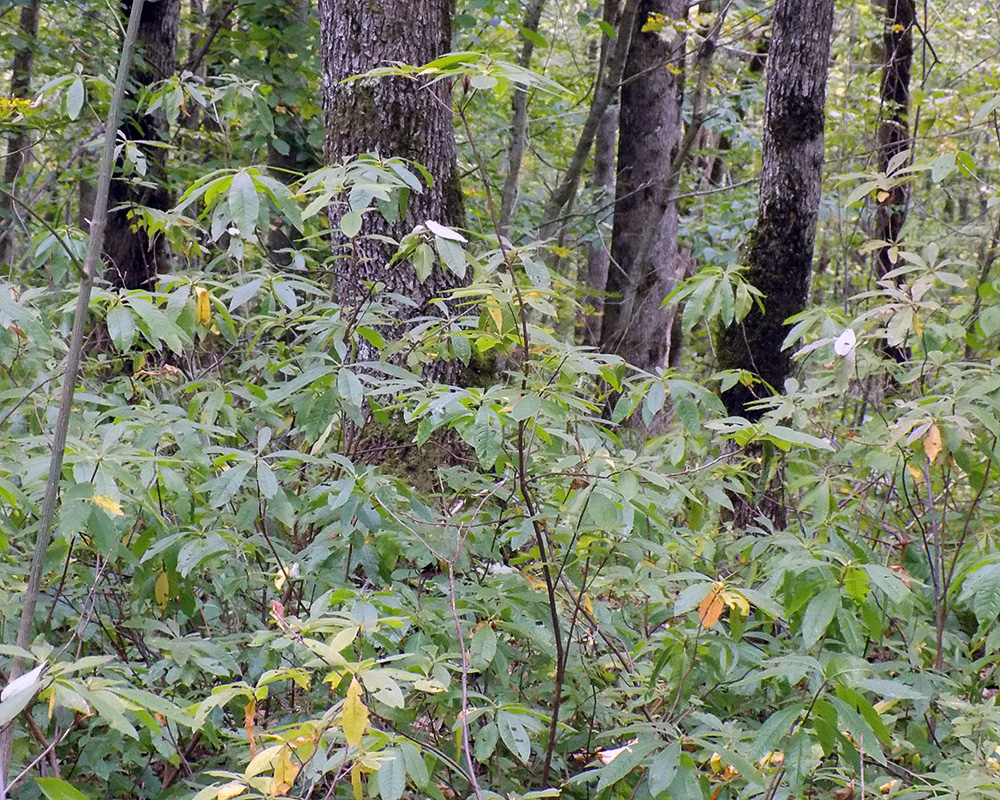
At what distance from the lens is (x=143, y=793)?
2373mm

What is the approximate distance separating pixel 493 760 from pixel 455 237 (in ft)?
4.41

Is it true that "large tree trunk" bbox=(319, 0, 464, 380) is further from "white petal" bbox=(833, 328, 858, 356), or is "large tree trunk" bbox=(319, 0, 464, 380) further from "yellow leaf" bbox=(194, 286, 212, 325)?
"white petal" bbox=(833, 328, 858, 356)

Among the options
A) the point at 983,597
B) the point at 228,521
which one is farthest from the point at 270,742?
the point at 983,597

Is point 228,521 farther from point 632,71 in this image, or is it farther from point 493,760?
point 632,71

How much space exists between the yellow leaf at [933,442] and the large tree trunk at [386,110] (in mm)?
2089

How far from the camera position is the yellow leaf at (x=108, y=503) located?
189 centimetres

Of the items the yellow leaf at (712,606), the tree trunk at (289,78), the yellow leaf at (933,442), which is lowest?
the yellow leaf at (712,606)

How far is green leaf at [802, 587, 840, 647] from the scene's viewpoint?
6.27 feet

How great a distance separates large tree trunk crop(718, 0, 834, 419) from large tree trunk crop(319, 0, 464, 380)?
5.31 feet

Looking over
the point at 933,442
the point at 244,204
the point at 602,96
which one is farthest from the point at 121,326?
the point at 602,96

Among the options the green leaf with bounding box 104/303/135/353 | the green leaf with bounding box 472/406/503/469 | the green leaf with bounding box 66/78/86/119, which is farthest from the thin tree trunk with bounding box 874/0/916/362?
the green leaf with bounding box 104/303/135/353

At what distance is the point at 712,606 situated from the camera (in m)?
1.95

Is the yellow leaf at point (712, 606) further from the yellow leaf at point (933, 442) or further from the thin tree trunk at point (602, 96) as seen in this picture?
the thin tree trunk at point (602, 96)

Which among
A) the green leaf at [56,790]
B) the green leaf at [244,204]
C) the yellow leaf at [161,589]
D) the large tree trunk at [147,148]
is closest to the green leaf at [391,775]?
the green leaf at [56,790]
